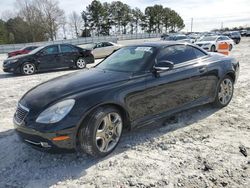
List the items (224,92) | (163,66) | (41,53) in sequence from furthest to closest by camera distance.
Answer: (41,53)
(224,92)
(163,66)

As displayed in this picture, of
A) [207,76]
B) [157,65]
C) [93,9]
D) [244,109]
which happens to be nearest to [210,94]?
[207,76]

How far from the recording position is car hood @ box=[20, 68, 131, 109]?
3.30 m

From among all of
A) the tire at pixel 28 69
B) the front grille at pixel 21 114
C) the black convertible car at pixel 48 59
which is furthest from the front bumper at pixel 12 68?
the front grille at pixel 21 114

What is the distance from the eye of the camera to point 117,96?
11.4ft

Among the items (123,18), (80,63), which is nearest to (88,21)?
(123,18)

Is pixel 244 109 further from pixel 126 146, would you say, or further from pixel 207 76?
pixel 126 146

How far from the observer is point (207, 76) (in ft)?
15.7

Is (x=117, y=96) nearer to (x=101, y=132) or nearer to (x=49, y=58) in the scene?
(x=101, y=132)

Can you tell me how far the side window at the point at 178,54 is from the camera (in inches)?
169

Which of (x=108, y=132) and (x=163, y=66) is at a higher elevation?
(x=163, y=66)

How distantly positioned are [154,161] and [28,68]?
30.7ft

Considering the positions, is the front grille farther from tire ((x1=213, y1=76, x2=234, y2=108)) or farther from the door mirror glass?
the door mirror glass

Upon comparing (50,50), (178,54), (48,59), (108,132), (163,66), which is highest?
(178,54)

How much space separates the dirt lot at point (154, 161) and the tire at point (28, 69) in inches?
275
